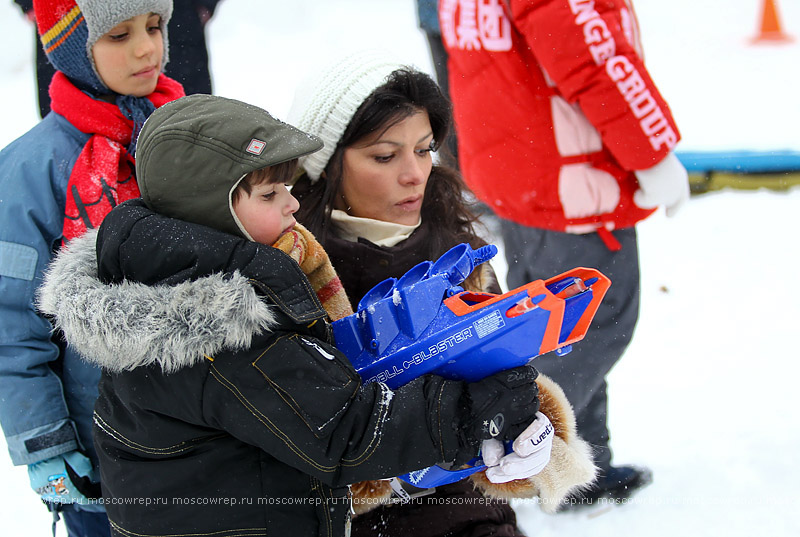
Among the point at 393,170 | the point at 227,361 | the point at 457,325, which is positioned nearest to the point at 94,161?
the point at 393,170

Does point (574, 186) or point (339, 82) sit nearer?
point (339, 82)

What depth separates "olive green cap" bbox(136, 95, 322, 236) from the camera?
1394mm

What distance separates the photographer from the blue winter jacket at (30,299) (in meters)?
2.08

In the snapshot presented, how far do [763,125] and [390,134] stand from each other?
6.24m

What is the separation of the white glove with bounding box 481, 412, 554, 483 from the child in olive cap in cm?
2

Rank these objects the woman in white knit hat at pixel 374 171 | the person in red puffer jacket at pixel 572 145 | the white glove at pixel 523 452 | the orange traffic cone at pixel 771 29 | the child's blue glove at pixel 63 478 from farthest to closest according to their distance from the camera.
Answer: the orange traffic cone at pixel 771 29 → the person in red puffer jacket at pixel 572 145 → the child's blue glove at pixel 63 478 → the woman in white knit hat at pixel 374 171 → the white glove at pixel 523 452

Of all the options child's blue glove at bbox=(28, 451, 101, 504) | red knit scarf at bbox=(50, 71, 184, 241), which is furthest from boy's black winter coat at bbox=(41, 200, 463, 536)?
child's blue glove at bbox=(28, 451, 101, 504)

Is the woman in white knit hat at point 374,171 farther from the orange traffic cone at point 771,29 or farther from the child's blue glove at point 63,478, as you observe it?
the orange traffic cone at point 771,29

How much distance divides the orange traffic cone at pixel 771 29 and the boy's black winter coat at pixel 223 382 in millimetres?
8983

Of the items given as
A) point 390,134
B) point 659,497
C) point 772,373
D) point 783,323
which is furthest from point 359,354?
point 783,323

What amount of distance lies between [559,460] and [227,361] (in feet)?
2.41

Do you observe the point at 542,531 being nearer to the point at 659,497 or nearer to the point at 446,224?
the point at 659,497

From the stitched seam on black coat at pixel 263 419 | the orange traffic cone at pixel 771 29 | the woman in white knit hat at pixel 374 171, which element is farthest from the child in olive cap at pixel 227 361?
the orange traffic cone at pixel 771 29

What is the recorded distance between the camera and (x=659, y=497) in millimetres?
3377
